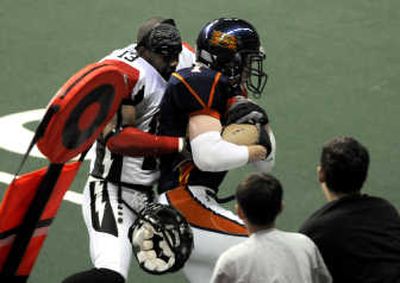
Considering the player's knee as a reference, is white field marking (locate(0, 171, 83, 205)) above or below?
below

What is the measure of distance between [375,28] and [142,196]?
4.26m

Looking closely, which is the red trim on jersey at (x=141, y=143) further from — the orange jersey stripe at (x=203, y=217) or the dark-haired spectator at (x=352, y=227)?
the dark-haired spectator at (x=352, y=227)

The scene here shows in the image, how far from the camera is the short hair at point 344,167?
5.09 metres

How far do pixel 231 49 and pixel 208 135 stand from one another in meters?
0.50

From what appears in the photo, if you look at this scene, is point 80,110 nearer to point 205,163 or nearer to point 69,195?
point 205,163

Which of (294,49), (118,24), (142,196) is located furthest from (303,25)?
(142,196)

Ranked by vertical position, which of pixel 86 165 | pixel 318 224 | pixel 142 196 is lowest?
pixel 86 165

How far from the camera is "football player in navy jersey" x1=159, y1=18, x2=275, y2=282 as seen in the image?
579cm

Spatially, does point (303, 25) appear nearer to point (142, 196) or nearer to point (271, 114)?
point (271, 114)

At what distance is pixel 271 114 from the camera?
873cm

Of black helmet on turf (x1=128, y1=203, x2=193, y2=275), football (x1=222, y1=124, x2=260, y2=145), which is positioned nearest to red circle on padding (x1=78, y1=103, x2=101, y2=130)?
black helmet on turf (x1=128, y1=203, x2=193, y2=275)

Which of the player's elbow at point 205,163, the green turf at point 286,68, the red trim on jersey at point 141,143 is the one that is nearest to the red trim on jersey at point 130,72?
the red trim on jersey at point 141,143

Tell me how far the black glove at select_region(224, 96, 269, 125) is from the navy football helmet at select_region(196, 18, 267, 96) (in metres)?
0.13

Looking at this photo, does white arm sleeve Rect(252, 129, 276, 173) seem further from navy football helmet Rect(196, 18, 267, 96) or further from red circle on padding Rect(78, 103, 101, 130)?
red circle on padding Rect(78, 103, 101, 130)
